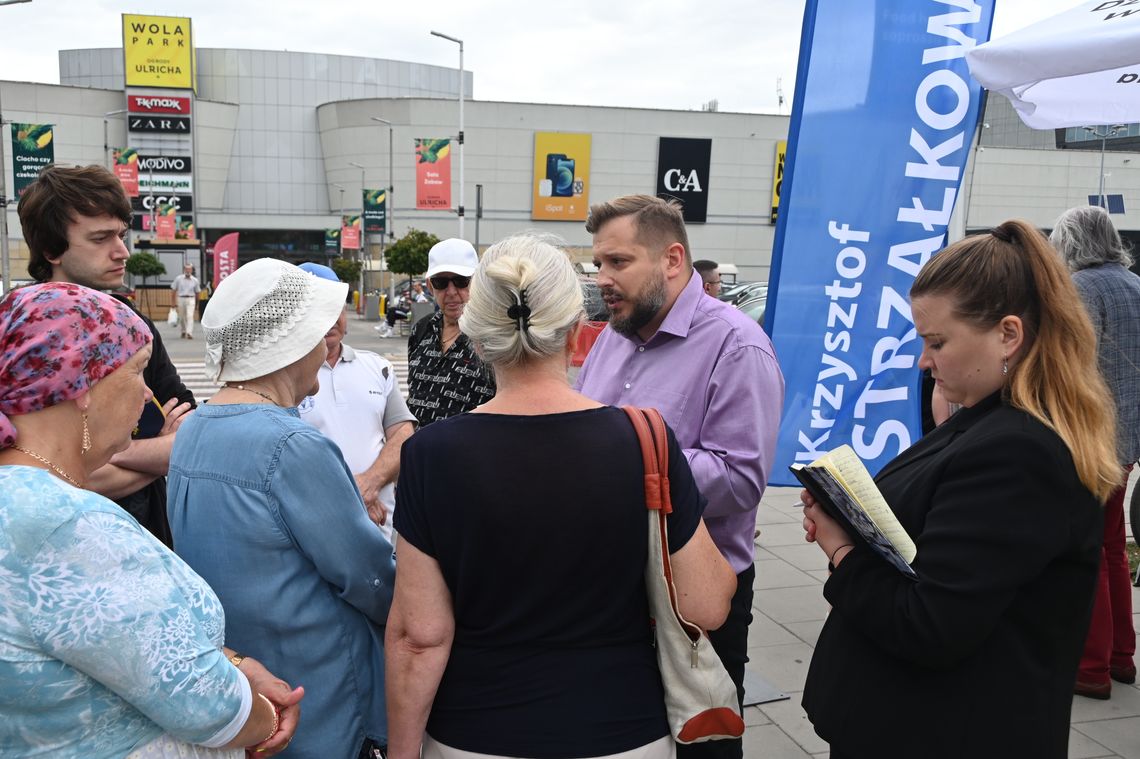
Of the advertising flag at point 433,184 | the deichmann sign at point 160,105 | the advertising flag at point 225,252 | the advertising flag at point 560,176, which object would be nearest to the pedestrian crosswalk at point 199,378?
the advertising flag at point 225,252

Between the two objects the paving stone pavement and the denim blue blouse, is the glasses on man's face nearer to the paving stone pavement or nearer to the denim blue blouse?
the denim blue blouse

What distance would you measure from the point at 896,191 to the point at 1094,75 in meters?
0.99

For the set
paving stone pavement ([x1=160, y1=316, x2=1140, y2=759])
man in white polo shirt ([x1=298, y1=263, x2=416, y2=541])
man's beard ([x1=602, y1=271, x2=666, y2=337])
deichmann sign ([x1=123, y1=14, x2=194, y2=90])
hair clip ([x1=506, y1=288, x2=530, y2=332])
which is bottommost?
paving stone pavement ([x1=160, y1=316, x2=1140, y2=759])

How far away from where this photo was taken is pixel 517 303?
1725 millimetres

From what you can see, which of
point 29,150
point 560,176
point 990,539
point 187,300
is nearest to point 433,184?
point 187,300

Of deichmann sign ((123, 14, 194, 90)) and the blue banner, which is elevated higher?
deichmann sign ((123, 14, 194, 90))

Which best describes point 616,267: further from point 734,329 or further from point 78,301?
point 78,301

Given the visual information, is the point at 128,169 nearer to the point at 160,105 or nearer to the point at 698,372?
the point at 160,105

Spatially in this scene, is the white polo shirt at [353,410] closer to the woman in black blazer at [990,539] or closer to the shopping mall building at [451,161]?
the woman in black blazer at [990,539]

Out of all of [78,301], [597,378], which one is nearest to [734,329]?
[597,378]

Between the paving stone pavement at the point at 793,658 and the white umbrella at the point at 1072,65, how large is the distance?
7.16 feet

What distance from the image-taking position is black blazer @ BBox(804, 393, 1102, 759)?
1.61 m

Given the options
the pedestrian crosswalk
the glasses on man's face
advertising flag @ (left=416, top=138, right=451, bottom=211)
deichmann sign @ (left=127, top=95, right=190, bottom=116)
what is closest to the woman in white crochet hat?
the glasses on man's face

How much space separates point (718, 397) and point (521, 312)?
1081 mm
